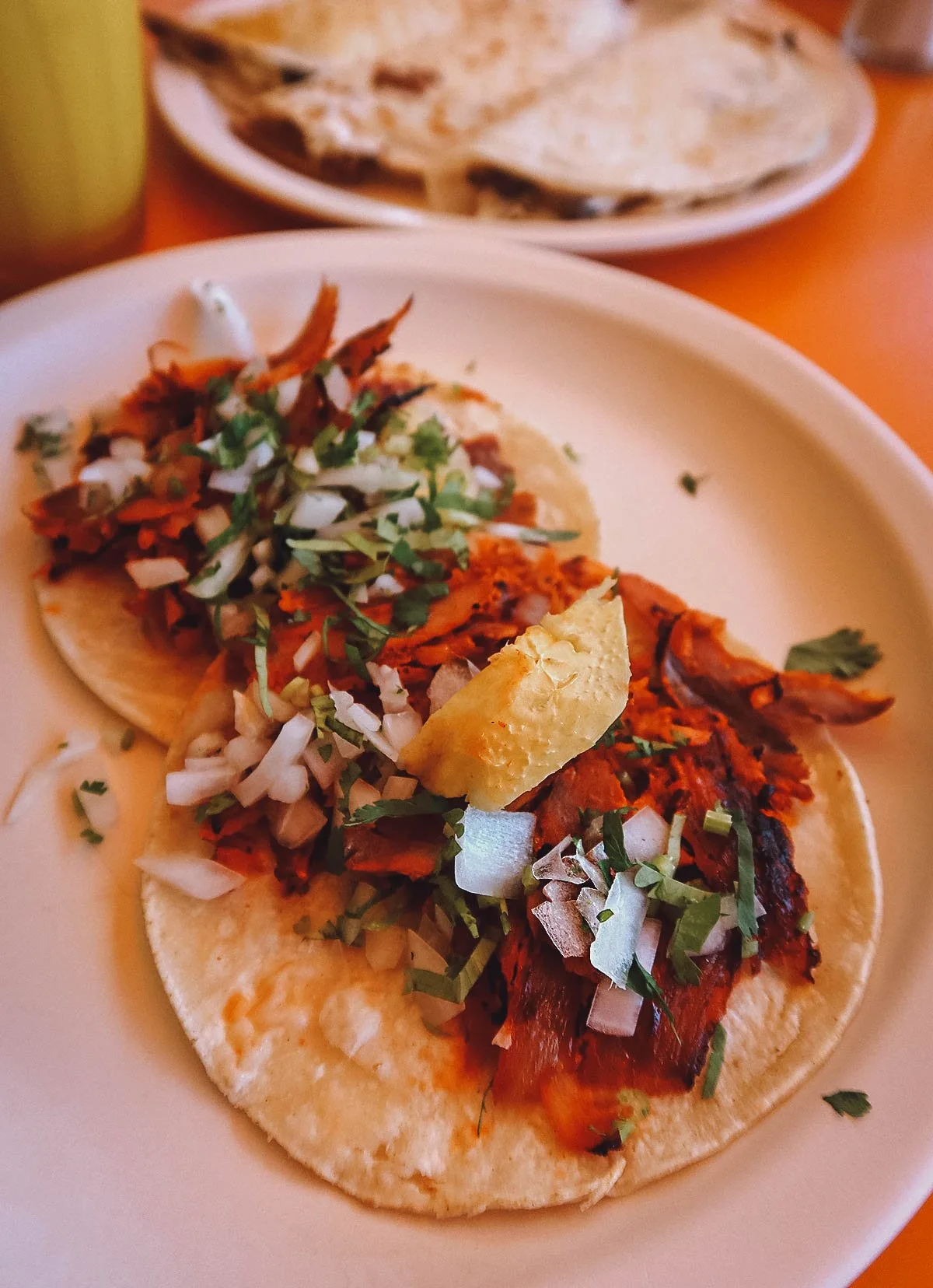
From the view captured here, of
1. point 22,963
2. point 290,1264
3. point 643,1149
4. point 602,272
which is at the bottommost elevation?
point 22,963

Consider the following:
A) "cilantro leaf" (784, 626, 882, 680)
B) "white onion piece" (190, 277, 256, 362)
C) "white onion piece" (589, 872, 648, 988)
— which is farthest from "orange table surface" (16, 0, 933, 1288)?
"white onion piece" (589, 872, 648, 988)

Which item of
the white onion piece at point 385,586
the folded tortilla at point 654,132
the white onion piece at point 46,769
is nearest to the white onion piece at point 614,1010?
the white onion piece at point 385,586

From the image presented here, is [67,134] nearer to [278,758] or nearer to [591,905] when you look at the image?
[278,758]

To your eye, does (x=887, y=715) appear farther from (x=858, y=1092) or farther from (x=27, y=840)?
(x=27, y=840)

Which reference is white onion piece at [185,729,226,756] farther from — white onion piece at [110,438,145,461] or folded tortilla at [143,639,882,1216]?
white onion piece at [110,438,145,461]

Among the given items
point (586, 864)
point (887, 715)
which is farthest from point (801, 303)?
point (586, 864)
